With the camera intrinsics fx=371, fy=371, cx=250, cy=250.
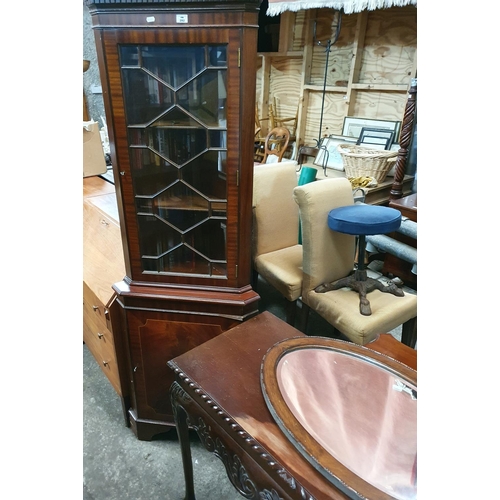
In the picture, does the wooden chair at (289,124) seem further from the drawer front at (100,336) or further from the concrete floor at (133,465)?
the concrete floor at (133,465)

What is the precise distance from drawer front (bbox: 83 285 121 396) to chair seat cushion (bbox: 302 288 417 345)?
0.88 metres

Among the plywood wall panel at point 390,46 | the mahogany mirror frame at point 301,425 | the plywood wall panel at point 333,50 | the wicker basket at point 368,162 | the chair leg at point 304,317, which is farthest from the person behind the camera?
the plywood wall panel at point 333,50

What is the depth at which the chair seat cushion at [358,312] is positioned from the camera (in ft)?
4.84

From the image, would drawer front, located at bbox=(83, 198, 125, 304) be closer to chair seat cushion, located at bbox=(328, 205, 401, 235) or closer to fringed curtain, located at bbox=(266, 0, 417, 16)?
chair seat cushion, located at bbox=(328, 205, 401, 235)

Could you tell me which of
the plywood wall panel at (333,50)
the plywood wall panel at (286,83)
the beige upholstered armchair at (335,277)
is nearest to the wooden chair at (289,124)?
the plywood wall panel at (286,83)

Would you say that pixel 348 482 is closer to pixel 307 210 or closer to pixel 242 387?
pixel 242 387

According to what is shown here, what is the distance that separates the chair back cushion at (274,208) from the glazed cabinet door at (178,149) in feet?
2.20

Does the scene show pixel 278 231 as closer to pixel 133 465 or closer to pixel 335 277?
pixel 335 277

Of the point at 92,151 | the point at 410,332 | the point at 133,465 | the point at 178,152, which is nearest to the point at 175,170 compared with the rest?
the point at 178,152

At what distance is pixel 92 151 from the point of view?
2455 mm

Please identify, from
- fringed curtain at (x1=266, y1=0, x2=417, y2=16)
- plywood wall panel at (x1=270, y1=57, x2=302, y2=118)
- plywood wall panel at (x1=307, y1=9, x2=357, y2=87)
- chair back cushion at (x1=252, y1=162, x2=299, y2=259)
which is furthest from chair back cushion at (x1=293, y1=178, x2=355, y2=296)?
plywood wall panel at (x1=270, y1=57, x2=302, y2=118)
